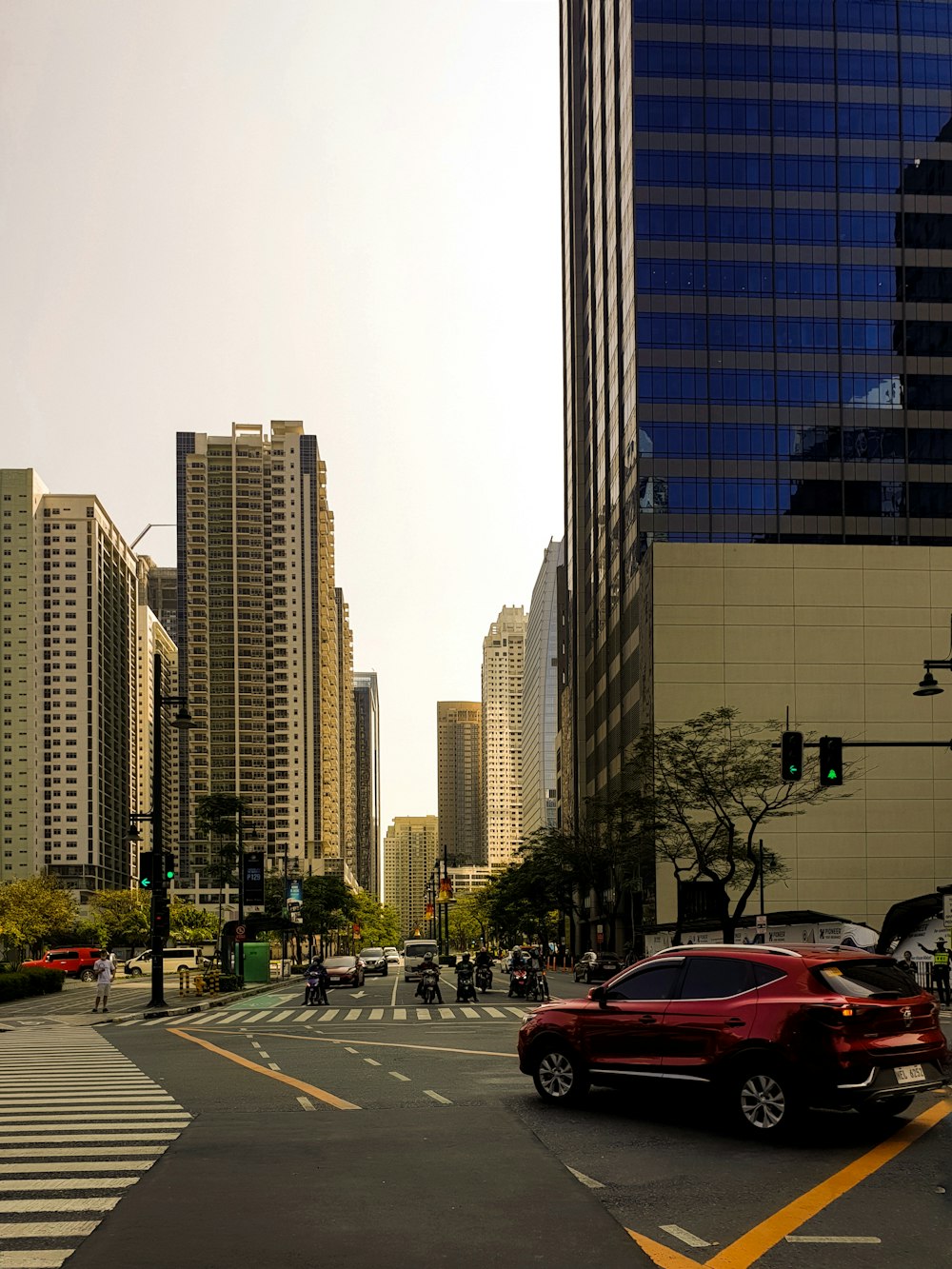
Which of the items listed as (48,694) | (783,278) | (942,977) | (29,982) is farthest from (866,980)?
(48,694)

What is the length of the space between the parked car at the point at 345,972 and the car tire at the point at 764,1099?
48872mm

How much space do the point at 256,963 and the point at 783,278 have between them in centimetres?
5939

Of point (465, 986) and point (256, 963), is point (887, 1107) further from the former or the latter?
point (256, 963)

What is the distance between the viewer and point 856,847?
84.4 meters

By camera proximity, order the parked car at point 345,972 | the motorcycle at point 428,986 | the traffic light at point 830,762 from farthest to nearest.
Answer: the parked car at point 345,972 < the motorcycle at point 428,986 < the traffic light at point 830,762

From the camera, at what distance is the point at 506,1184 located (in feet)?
34.8

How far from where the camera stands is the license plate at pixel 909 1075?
12.5m

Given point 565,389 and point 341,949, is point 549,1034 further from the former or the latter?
point 341,949

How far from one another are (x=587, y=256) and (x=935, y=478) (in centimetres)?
4108

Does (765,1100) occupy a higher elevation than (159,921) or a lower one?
higher

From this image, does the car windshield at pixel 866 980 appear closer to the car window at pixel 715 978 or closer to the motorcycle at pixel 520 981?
the car window at pixel 715 978

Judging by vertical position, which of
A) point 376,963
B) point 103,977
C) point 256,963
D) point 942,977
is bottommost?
point 376,963

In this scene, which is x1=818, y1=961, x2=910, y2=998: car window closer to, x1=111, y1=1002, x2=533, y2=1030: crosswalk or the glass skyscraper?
x1=111, y1=1002, x2=533, y2=1030: crosswalk

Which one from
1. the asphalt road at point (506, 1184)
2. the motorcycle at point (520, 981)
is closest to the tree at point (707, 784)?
the motorcycle at point (520, 981)
